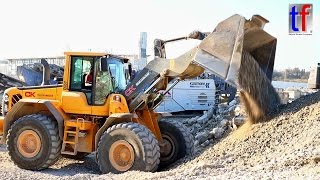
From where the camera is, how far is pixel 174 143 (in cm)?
967

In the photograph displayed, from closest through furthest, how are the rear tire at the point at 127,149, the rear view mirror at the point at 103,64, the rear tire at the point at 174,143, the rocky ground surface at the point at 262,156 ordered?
the rocky ground surface at the point at 262,156
the rear tire at the point at 127,149
the rear view mirror at the point at 103,64
the rear tire at the point at 174,143

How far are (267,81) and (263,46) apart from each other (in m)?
0.77

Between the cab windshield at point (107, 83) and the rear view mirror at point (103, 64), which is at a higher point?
the rear view mirror at point (103, 64)

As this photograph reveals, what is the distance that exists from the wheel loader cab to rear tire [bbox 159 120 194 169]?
1322 mm

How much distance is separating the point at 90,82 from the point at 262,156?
367 cm

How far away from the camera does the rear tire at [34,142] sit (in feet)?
29.8

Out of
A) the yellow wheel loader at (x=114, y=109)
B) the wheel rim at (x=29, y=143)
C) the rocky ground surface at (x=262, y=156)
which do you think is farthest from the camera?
the wheel rim at (x=29, y=143)

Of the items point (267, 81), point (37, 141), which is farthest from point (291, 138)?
point (37, 141)

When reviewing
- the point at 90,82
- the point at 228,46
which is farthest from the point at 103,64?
the point at 228,46

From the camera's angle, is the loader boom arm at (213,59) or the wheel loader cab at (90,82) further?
the wheel loader cab at (90,82)

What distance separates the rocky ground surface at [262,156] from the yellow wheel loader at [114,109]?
50 cm

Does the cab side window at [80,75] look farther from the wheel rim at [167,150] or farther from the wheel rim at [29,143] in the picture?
the wheel rim at [167,150]

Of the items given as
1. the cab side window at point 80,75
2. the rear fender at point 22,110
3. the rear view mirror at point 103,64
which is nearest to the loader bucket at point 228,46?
the rear view mirror at point 103,64

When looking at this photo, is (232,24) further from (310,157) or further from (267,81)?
(310,157)
